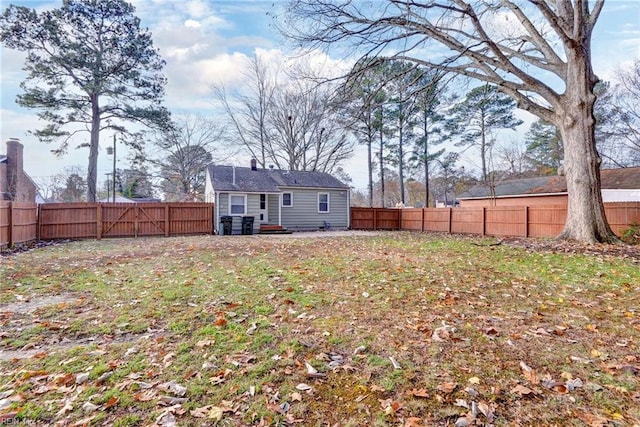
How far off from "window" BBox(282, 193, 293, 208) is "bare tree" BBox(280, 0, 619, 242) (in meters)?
10.2

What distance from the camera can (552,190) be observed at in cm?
1898

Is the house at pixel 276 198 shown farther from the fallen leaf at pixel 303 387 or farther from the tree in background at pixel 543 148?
the tree in background at pixel 543 148

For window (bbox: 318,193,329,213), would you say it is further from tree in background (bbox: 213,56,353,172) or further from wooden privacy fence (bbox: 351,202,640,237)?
tree in background (bbox: 213,56,353,172)

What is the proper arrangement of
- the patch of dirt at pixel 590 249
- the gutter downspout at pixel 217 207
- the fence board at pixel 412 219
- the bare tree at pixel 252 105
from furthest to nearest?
the bare tree at pixel 252 105
the fence board at pixel 412 219
the gutter downspout at pixel 217 207
the patch of dirt at pixel 590 249

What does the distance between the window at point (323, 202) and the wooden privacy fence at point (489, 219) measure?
187cm

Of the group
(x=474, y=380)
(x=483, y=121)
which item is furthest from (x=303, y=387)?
(x=483, y=121)

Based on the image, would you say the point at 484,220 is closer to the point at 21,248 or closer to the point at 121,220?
the point at 121,220

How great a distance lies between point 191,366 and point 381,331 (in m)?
1.72

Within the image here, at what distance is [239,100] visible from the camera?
81.5 feet

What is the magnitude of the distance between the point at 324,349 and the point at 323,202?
664 inches

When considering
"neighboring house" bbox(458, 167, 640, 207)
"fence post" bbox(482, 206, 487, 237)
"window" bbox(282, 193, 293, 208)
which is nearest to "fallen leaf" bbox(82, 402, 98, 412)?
"fence post" bbox(482, 206, 487, 237)

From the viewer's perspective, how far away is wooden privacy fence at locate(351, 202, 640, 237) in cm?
1113

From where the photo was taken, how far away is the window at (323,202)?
1944 centimetres

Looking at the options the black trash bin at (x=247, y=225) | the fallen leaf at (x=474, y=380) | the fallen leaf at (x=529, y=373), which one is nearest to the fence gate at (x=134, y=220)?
the black trash bin at (x=247, y=225)
